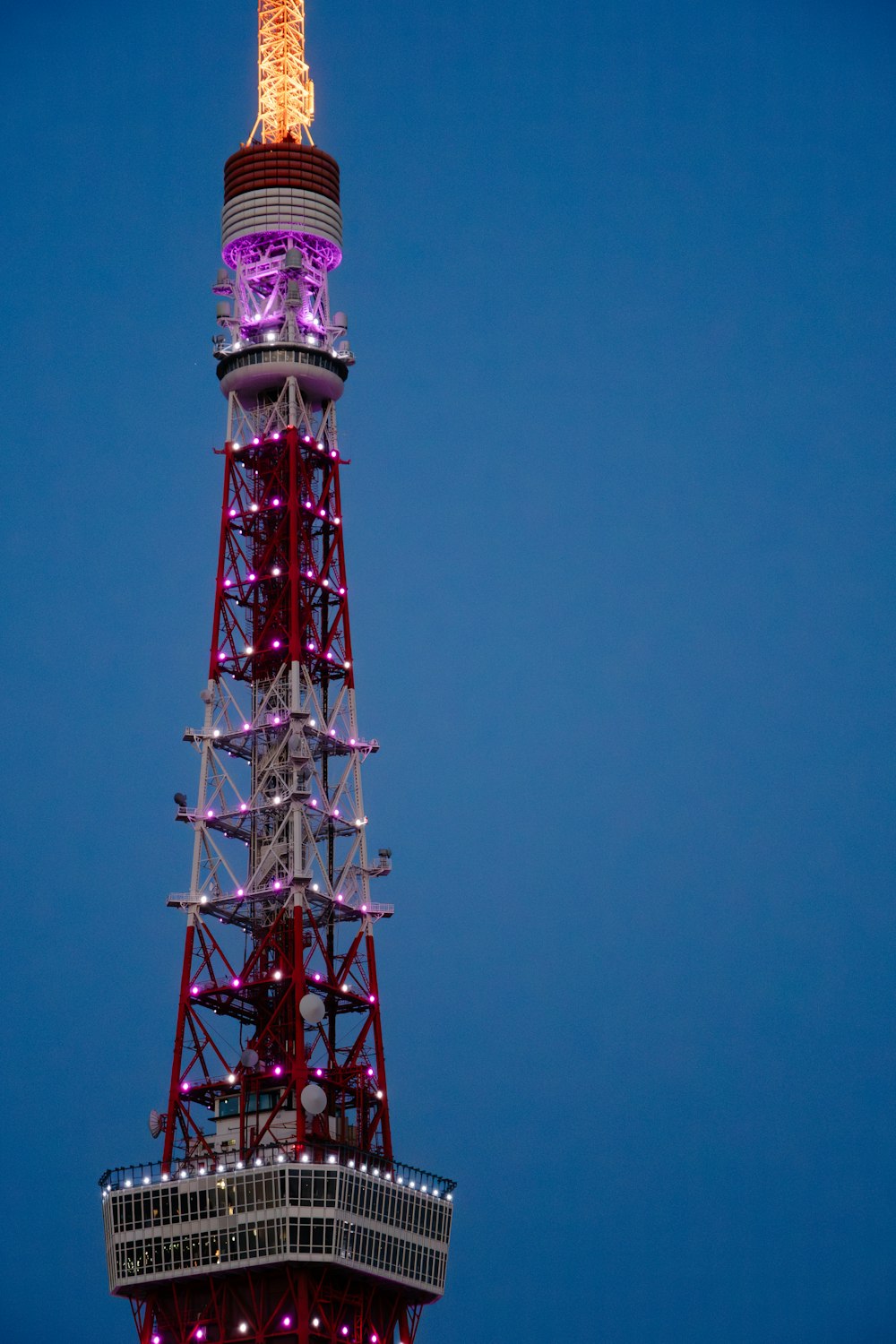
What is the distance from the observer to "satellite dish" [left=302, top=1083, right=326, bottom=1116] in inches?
7534

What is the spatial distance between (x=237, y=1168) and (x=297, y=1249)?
6.84m

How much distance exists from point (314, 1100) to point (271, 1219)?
8521 millimetres

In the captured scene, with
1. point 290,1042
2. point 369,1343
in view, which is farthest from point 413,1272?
point 290,1042

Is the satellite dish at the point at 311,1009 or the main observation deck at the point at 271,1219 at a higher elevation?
the satellite dish at the point at 311,1009

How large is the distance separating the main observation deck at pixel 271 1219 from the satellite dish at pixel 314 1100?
103 inches

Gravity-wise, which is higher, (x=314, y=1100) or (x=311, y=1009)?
(x=311, y=1009)

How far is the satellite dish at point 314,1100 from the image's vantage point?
191375 mm

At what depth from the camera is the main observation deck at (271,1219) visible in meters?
188

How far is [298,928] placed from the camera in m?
200

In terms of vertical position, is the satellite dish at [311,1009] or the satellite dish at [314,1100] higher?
the satellite dish at [311,1009]

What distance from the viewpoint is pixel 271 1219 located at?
187750mm

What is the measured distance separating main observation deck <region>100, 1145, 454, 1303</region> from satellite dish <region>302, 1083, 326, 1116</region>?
2.61 metres

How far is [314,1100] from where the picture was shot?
191 m

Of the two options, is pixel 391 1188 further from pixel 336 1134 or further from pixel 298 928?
pixel 298 928
